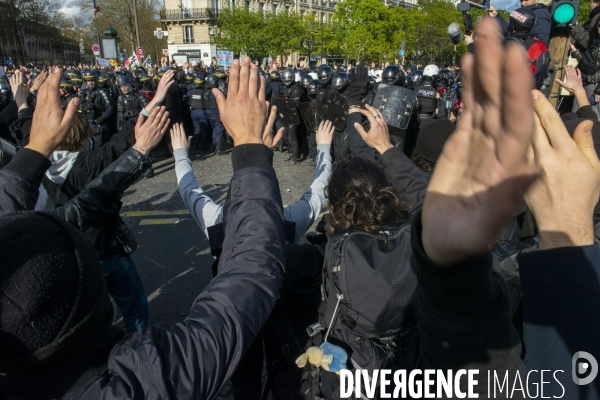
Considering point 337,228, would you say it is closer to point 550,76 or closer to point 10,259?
point 10,259

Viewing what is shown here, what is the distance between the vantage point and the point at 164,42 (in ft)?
203

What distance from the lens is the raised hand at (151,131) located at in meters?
2.19

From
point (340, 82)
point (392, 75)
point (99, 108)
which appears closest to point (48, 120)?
point (392, 75)

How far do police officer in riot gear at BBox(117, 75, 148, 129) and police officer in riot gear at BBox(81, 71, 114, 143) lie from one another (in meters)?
0.32

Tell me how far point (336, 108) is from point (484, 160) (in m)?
4.62

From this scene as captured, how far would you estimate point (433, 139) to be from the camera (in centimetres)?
281

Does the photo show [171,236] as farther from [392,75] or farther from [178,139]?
[392,75]

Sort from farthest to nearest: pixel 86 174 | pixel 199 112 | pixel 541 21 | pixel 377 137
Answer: pixel 199 112
pixel 541 21
pixel 86 174
pixel 377 137

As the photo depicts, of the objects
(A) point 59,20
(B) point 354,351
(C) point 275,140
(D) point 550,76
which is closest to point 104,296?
(C) point 275,140

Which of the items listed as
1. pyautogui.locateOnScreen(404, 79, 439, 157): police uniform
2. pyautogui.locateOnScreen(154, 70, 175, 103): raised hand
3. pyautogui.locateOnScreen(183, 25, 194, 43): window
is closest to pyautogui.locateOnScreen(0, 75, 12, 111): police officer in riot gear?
pyautogui.locateOnScreen(404, 79, 439, 157): police uniform

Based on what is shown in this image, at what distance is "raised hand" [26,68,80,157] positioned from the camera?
175 centimetres

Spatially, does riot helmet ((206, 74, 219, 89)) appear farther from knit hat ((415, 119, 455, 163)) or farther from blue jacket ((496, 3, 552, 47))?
knit hat ((415, 119, 455, 163))

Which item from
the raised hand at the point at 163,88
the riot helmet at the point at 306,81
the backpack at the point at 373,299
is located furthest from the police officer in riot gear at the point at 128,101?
the backpack at the point at 373,299

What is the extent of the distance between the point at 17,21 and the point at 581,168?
53028mm
